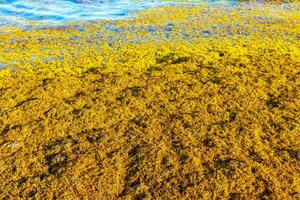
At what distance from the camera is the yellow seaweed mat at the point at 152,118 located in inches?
202

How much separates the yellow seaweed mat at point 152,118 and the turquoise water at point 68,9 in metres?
5.24

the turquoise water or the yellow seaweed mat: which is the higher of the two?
the turquoise water

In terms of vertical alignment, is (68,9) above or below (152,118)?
above

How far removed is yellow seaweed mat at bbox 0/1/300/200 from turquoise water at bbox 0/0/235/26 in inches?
206

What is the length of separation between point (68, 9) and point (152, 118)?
582 inches

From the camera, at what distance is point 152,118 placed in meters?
6.88

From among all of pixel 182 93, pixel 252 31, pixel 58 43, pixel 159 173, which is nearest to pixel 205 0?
pixel 252 31

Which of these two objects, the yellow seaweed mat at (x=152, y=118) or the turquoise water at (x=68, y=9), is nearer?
the yellow seaweed mat at (x=152, y=118)

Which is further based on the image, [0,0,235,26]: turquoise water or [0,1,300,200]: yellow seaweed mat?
[0,0,235,26]: turquoise water

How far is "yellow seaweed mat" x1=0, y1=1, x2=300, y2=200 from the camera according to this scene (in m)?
5.14

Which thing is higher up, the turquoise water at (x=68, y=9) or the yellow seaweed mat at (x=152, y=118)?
the turquoise water at (x=68, y=9)

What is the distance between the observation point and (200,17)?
15977 mm

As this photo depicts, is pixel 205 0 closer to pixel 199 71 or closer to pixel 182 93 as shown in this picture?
pixel 199 71

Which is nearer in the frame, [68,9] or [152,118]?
[152,118]
